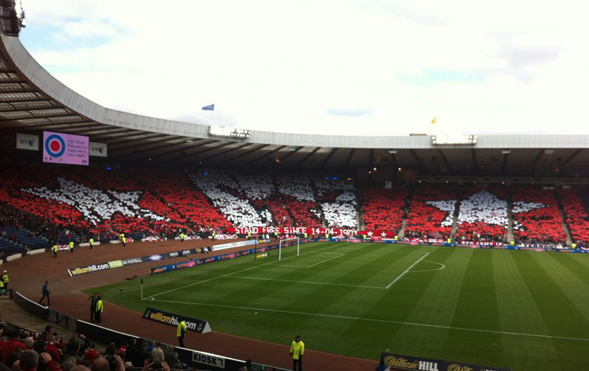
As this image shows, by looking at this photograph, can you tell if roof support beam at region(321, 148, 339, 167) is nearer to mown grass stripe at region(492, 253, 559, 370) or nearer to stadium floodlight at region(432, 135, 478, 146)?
stadium floodlight at region(432, 135, 478, 146)

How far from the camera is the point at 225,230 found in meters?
65.8

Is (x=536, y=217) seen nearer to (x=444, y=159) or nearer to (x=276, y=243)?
(x=444, y=159)

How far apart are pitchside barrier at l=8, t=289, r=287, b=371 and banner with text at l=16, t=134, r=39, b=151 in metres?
26.4

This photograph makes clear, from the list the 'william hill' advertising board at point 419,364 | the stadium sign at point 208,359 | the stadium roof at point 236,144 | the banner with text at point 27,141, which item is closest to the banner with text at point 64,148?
the stadium roof at point 236,144

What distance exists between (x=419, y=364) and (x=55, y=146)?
43.0 m

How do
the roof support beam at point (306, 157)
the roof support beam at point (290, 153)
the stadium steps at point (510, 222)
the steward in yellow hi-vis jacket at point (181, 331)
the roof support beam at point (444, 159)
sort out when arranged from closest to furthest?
the steward in yellow hi-vis jacket at point (181, 331)
the stadium steps at point (510, 222)
the roof support beam at point (444, 159)
the roof support beam at point (290, 153)
the roof support beam at point (306, 157)

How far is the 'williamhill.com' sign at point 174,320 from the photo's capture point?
21.2 meters

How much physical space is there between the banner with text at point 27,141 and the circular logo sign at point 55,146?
3.77m

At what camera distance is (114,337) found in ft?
61.8

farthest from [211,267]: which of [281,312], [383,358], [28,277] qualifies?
[383,358]

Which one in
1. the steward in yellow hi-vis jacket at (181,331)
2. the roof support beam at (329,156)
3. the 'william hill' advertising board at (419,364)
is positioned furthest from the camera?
the roof support beam at (329,156)

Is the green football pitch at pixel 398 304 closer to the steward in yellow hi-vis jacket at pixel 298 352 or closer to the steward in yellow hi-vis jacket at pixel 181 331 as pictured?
the steward in yellow hi-vis jacket at pixel 298 352

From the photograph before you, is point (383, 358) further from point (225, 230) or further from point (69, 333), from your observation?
point (225, 230)

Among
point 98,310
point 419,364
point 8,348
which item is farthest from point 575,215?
point 8,348
